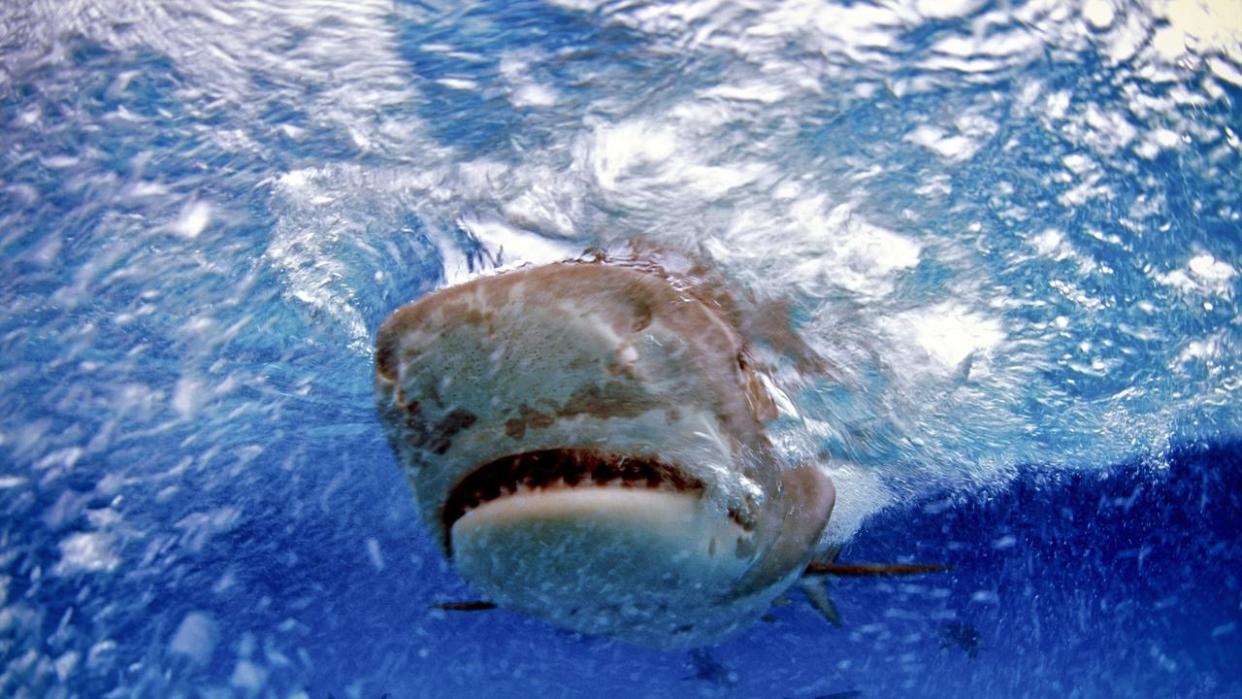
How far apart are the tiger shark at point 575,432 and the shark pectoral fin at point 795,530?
558mm

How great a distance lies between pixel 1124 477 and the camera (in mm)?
10305

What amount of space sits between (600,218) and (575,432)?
2.28 m

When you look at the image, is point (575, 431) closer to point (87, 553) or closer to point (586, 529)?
point (586, 529)

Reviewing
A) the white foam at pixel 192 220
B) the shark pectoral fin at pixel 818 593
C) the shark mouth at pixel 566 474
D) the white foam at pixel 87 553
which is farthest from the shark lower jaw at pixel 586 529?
the white foam at pixel 87 553

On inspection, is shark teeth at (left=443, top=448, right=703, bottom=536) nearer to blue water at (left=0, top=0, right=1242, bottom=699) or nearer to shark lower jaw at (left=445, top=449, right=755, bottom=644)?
shark lower jaw at (left=445, top=449, right=755, bottom=644)

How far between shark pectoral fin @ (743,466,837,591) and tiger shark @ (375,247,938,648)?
0.56 metres

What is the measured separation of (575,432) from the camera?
2529 mm

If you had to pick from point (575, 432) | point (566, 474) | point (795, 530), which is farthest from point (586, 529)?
point (795, 530)

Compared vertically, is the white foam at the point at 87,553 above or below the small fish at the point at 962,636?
above

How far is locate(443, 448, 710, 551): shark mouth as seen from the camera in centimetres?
259

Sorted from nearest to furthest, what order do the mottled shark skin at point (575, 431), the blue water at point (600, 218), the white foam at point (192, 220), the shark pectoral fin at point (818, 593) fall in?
the mottled shark skin at point (575, 431)
the blue water at point (600, 218)
the white foam at point (192, 220)
the shark pectoral fin at point (818, 593)

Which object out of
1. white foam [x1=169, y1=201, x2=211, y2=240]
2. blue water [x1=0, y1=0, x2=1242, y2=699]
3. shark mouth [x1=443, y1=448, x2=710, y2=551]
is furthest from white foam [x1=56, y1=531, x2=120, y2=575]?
shark mouth [x1=443, y1=448, x2=710, y2=551]

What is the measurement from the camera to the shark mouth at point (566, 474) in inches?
102

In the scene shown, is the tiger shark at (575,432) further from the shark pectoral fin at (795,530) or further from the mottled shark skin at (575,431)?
the shark pectoral fin at (795,530)
